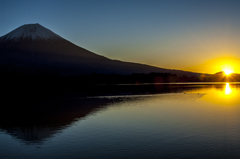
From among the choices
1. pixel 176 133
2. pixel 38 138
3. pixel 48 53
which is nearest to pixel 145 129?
pixel 176 133

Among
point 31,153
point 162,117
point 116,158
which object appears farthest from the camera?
point 162,117

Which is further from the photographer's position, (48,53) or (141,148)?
(48,53)

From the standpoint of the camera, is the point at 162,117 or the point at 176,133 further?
the point at 162,117

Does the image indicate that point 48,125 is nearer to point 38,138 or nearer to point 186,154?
point 38,138

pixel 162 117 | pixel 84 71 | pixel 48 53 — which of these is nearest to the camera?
pixel 162 117

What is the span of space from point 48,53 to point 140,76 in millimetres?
76517

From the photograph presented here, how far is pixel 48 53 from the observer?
196 meters

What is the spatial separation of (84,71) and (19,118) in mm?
157536

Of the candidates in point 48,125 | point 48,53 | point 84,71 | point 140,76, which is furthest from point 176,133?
point 48,53

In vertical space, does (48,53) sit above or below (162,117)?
above

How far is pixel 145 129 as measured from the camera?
19.2 metres

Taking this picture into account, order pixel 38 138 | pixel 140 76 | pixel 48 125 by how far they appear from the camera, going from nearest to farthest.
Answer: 1. pixel 38 138
2. pixel 48 125
3. pixel 140 76

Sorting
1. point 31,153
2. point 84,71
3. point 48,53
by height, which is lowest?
point 31,153

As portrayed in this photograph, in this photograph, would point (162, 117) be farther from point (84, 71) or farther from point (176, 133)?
point (84, 71)
